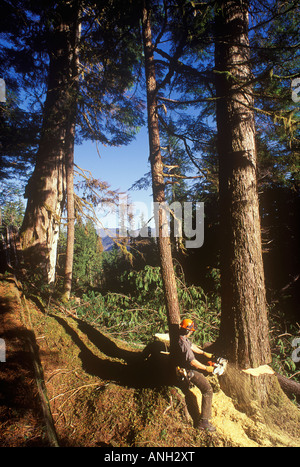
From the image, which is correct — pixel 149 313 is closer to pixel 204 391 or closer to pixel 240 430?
pixel 204 391

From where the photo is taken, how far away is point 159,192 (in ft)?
15.9

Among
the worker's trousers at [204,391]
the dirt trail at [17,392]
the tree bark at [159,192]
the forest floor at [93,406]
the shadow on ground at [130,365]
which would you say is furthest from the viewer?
the tree bark at [159,192]

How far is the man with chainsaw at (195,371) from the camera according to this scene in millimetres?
3109

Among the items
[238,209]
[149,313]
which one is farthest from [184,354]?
[149,313]

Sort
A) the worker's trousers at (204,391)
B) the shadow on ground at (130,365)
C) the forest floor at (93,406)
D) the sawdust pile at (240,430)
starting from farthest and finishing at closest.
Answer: the shadow on ground at (130,365), the worker's trousers at (204,391), the sawdust pile at (240,430), the forest floor at (93,406)

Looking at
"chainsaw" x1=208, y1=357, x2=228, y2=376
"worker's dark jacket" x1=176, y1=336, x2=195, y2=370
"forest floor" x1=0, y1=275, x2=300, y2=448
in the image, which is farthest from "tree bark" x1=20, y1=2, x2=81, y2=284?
"chainsaw" x1=208, y1=357, x2=228, y2=376

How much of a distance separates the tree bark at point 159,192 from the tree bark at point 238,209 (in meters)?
1.20

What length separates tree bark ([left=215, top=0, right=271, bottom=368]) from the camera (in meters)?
3.50

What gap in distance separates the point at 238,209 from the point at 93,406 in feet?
13.8

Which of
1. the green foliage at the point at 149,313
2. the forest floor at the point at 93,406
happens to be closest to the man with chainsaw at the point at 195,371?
the forest floor at the point at 93,406

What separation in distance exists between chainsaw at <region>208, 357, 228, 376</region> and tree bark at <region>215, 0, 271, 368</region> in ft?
0.50

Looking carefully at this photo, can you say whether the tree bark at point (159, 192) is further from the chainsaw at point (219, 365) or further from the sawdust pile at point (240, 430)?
the sawdust pile at point (240, 430)
